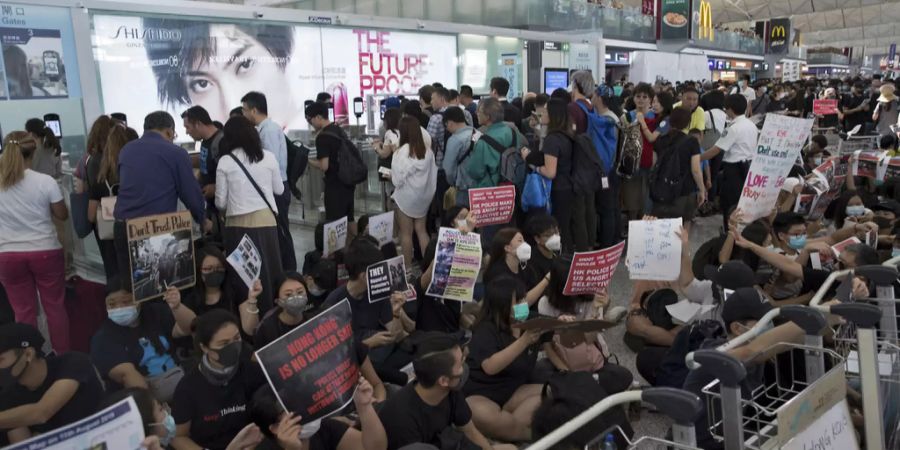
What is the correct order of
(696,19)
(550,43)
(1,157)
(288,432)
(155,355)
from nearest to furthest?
(288,432), (155,355), (1,157), (550,43), (696,19)

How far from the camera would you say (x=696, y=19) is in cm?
2198

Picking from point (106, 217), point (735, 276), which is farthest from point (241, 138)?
point (735, 276)

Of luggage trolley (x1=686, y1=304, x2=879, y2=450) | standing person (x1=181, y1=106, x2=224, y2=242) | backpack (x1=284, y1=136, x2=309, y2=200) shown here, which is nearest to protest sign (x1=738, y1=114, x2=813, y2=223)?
luggage trolley (x1=686, y1=304, x2=879, y2=450)

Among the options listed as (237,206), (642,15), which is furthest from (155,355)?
(642,15)

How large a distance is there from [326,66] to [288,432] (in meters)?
8.05

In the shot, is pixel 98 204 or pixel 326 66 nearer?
pixel 98 204

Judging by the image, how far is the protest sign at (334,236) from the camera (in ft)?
16.5

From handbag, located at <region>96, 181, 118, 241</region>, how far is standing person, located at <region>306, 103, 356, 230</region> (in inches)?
71.9

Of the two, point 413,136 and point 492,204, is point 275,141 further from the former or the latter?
point 492,204

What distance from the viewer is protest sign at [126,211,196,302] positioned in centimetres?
388

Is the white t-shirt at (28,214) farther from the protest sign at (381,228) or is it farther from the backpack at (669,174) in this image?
the backpack at (669,174)

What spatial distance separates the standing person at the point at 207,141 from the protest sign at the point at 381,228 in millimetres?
1174

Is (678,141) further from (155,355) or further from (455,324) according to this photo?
(155,355)

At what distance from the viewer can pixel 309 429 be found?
9.00ft
